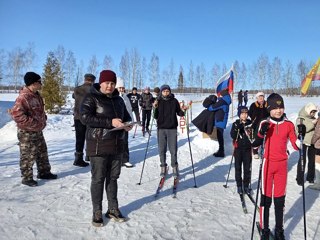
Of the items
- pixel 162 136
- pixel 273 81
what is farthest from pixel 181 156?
pixel 273 81

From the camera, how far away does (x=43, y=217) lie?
424 centimetres

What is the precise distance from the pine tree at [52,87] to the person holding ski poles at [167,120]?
47.2 feet

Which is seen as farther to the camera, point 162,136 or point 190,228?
point 162,136

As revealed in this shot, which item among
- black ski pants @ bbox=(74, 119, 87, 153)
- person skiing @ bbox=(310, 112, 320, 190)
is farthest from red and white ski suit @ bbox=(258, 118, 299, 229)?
black ski pants @ bbox=(74, 119, 87, 153)

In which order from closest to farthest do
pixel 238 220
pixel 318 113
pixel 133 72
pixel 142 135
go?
pixel 238 220
pixel 318 113
pixel 142 135
pixel 133 72

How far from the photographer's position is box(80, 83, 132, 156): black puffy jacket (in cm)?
391

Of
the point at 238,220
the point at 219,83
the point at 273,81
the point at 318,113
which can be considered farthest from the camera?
the point at 273,81

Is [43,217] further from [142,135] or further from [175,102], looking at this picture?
[142,135]

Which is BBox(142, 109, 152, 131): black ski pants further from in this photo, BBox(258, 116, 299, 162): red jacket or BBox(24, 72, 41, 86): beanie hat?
BBox(258, 116, 299, 162): red jacket

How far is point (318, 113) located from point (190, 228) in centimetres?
449

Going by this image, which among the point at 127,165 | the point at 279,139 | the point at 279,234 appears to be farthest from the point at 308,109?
the point at 127,165

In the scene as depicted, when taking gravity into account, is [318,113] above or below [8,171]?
above

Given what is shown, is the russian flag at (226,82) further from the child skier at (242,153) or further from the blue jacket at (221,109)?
the child skier at (242,153)

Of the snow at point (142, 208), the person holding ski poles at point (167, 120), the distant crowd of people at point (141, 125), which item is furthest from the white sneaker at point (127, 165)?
the person holding ski poles at point (167, 120)
